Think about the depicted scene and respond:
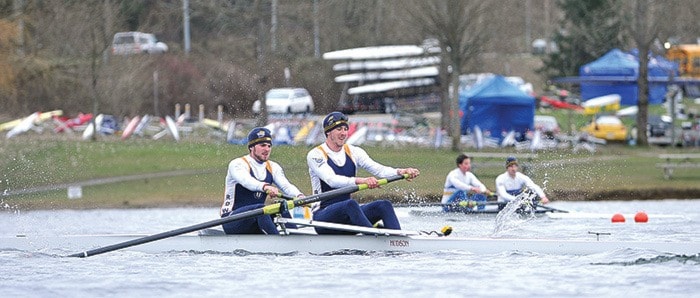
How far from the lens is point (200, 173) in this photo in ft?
98.8

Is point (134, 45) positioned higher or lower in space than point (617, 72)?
higher

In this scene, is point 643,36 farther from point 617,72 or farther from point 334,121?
point 334,121

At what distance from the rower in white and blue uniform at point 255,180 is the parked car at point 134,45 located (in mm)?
23454

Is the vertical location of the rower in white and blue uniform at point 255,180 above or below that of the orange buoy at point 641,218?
above

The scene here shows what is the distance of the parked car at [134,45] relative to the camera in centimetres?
4228

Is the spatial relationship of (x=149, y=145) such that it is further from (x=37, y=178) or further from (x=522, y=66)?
(x=522, y=66)

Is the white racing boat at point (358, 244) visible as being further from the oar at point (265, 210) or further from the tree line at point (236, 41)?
the tree line at point (236, 41)

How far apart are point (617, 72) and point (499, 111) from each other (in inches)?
391

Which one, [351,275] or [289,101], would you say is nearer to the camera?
[351,275]

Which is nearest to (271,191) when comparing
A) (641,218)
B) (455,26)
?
(641,218)

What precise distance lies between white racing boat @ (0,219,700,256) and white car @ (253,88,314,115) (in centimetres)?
2975

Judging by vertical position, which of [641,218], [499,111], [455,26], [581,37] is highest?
[455,26]

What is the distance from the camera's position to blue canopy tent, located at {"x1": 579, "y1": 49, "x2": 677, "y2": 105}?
48.1 m

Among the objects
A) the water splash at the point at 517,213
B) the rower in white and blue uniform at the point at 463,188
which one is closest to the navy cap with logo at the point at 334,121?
the water splash at the point at 517,213
